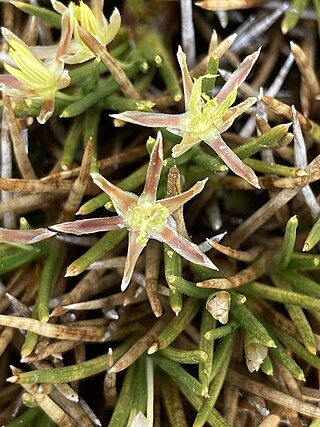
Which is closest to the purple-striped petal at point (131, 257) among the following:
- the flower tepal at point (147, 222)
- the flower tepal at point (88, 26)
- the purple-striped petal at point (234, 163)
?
the flower tepal at point (147, 222)

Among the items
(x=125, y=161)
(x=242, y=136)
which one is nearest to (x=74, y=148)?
(x=125, y=161)

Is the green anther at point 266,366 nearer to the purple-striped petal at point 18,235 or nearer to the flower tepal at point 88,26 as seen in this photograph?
the purple-striped petal at point 18,235

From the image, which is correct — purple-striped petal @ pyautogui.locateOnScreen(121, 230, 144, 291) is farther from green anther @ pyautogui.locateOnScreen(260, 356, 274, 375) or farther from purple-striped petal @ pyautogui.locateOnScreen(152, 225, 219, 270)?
green anther @ pyautogui.locateOnScreen(260, 356, 274, 375)

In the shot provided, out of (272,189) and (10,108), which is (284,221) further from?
(10,108)

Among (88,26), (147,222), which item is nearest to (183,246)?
(147,222)

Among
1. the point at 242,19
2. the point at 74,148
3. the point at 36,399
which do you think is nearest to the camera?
the point at 36,399

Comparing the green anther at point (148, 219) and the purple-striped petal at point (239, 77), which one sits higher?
the purple-striped petal at point (239, 77)
